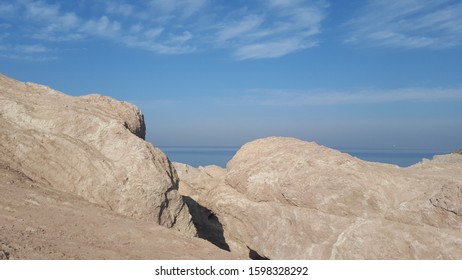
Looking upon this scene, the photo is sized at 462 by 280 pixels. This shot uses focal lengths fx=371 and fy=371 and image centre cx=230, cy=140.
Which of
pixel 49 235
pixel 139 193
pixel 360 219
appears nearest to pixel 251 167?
pixel 360 219

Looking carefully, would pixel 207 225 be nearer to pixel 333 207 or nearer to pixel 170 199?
pixel 170 199

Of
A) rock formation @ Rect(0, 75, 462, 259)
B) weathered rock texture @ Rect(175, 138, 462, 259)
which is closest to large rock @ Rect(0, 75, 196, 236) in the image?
rock formation @ Rect(0, 75, 462, 259)

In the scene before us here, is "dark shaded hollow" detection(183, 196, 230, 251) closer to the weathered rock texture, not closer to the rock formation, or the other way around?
the rock formation

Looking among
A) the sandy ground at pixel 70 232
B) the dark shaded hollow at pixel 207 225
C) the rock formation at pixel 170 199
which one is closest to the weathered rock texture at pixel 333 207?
the rock formation at pixel 170 199

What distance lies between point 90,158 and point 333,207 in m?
9.92

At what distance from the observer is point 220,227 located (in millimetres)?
18516

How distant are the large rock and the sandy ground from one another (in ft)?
2.20

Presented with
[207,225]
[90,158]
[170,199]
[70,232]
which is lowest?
[207,225]

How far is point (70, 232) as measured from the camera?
1012cm

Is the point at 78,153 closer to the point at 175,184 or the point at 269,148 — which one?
the point at 175,184

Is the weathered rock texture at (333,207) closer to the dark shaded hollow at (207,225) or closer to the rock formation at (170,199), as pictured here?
the rock formation at (170,199)

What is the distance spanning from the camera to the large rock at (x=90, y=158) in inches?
508

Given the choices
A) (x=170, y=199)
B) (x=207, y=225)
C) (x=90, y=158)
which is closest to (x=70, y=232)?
(x=90, y=158)

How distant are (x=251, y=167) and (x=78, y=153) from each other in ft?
27.5
